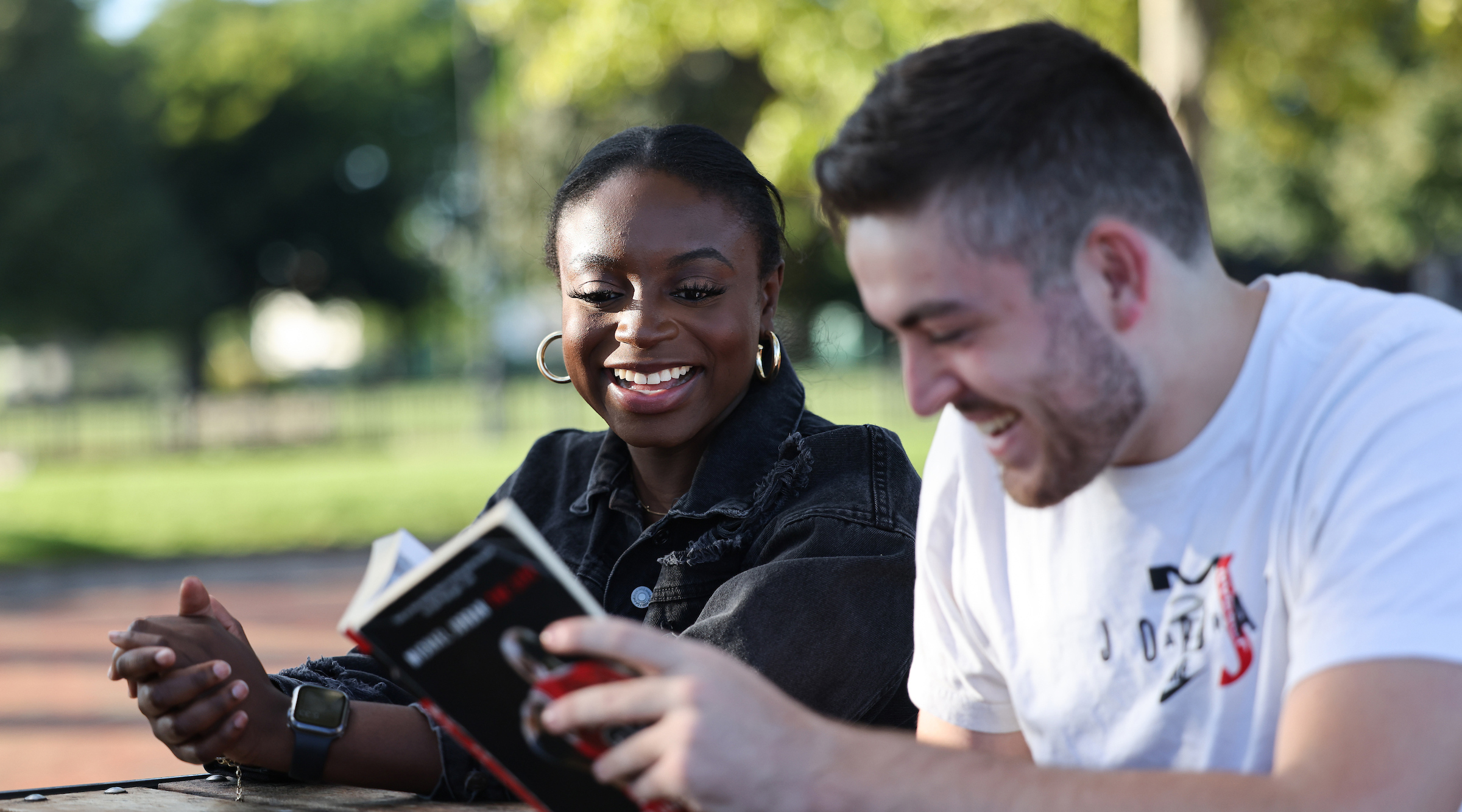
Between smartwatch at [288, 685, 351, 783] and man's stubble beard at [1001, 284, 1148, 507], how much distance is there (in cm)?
119

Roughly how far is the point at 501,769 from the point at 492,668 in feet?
0.55

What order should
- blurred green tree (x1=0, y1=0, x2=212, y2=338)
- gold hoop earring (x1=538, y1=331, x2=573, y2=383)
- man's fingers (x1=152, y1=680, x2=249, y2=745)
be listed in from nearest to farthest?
man's fingers (x1=152, y1=680, x2=249, y2=745)
gold hoop earring (x1=538, y1=331, x2=573, y2=383)
blurred green tree (x1=0, y1=0, x2=212, y2=338)

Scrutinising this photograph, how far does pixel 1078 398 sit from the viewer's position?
5.29 ft

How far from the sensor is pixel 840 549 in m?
2.33

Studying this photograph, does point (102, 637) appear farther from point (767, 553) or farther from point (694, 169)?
point (767, 553)

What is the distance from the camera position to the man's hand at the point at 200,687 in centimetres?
220

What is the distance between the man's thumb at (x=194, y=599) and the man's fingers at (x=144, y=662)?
0.09m

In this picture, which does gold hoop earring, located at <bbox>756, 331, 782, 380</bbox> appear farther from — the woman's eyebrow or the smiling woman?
the woman's eyebrow

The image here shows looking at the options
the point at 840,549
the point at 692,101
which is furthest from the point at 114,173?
the point at 840,549

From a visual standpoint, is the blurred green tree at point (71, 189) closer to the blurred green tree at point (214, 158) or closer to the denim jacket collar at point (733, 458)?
the blurred green tree at point (214, 158)

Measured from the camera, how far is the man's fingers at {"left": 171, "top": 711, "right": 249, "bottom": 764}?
2229 mm

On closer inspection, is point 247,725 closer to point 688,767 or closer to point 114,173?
point 688,767

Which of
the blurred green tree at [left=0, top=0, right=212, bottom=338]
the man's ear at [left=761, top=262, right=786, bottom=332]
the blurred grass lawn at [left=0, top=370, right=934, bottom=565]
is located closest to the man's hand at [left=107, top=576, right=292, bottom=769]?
the man's ear at [left=761, top=262, right=786, bottom=332]

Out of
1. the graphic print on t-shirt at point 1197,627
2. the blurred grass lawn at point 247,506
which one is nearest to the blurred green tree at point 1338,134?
the blurred grass lawn at point 247,506
